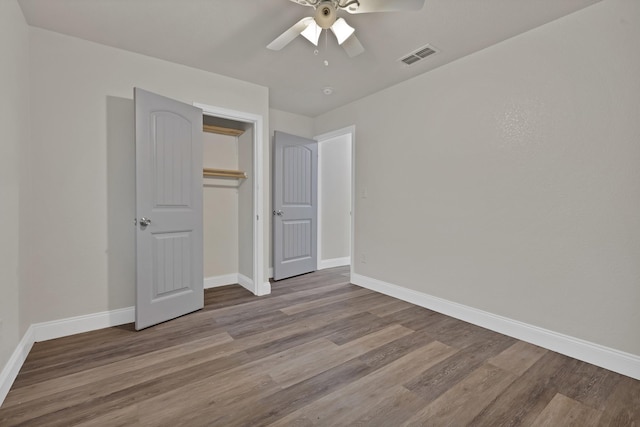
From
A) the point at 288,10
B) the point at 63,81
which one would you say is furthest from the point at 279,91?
the point at 63,81

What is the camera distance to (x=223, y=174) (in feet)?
12.0

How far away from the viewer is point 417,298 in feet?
10.6

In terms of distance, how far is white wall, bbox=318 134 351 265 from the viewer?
498 centimetres

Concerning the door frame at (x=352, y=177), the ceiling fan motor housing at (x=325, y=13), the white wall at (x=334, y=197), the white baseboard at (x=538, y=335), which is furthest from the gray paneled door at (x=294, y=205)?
the ceiling fan motor housing at (x=325, y=13)

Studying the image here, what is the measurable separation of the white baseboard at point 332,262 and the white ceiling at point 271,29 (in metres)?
2.95

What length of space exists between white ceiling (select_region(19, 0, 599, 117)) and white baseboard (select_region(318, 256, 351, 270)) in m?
2.95

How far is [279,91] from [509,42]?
243 centimetres

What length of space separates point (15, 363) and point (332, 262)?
3906 millimetres

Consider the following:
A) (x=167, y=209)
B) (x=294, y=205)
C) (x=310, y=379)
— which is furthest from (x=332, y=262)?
(x=310, y=379)

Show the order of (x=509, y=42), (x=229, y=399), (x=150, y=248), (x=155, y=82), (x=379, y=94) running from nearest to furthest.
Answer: (x=229, y=399) → (x=509, y=42) → (x=150, y=248) → (x=155, y=82) → (x=379, y=94)

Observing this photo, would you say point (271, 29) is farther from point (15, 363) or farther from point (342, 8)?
point (15, 363)

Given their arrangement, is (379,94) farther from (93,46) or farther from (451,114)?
(93,46)

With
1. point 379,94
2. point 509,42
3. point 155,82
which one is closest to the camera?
point 509,42

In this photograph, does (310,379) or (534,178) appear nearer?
(310,379)
